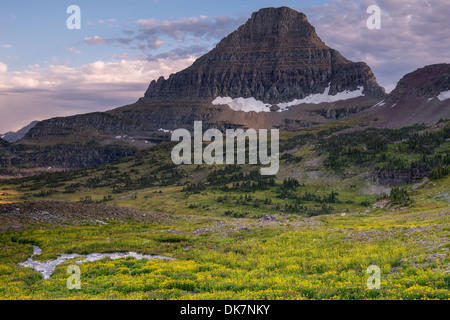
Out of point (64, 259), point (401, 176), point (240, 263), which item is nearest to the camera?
point (240, 263)

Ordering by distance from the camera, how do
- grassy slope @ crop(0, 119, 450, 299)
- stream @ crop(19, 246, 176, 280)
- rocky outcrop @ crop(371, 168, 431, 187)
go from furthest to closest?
rocky outcrop @ crop(371, 168, 431, 187)
stream @ crop(19, 246, 176, 280)
grassy slope @ crop(0, 119, 450, 299)

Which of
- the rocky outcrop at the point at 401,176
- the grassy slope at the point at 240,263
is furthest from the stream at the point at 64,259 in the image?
the rocky outcrop at the point at 401,176

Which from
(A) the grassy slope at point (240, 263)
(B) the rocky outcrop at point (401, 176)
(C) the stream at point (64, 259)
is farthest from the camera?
(B) the rocky outcrop at point (401, 176)

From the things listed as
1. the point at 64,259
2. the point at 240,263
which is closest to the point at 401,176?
the point at 240,263

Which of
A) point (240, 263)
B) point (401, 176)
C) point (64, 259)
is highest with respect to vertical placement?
point (401, 176)

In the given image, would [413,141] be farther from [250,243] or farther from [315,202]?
[250,243]

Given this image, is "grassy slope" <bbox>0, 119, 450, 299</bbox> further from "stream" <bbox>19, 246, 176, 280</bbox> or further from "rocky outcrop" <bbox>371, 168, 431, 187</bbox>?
"rocky outcrop" <bbox>371, 168, 431, 187</bbox>

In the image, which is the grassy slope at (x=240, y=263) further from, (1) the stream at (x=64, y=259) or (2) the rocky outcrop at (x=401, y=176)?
(2) the rocky outcrop at (x=401, y=176)

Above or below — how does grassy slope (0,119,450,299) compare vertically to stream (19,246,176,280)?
above

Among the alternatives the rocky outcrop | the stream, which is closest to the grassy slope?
the stream

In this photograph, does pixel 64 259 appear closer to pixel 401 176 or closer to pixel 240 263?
pixel 240 263
